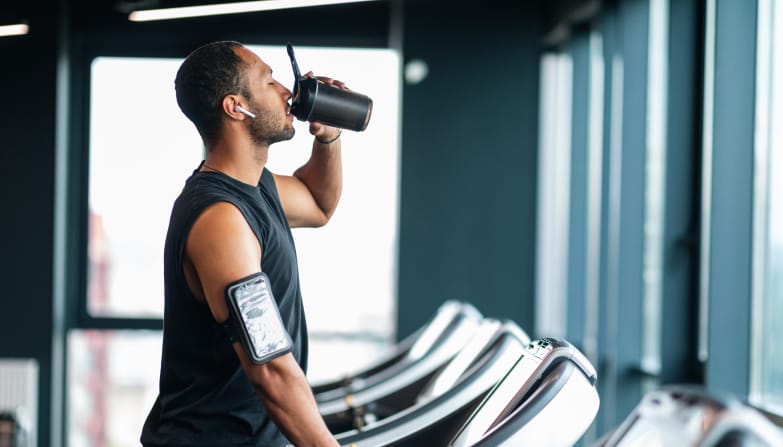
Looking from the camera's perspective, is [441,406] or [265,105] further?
[441,406]

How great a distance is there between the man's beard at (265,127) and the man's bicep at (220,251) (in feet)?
0.60

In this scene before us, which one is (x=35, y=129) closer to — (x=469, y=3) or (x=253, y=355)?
(x=469, y=3)

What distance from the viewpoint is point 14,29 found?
4207 millimetres

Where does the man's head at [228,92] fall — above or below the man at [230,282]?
above

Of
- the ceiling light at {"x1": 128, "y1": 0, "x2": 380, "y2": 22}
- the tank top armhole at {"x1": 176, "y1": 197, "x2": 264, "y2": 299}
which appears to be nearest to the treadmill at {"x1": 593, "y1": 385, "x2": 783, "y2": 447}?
the tank top armhole at {"x1": 176, "y1": 197, "x2": 264, "y2": 299}

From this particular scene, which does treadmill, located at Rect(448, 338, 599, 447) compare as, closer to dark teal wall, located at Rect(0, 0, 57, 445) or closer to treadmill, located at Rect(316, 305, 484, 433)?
treadmill, located at Rect(316, 305, 484, 433)

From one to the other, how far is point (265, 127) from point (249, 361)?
1.39 feet

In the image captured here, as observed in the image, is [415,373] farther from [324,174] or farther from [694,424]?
[694,424]

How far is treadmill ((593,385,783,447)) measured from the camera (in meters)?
0.89

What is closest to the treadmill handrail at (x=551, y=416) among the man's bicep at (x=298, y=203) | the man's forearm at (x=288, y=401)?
the man's forearm at (x=288, y=401)

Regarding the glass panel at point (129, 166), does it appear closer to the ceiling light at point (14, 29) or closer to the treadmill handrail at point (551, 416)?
the ceiling light at point (14, 29)

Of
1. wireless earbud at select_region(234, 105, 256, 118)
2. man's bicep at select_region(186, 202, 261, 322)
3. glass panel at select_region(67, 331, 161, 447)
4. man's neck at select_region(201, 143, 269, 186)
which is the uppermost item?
wireless earbud at select_region(234, 105, 256, 118)

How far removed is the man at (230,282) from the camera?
4.78 ft

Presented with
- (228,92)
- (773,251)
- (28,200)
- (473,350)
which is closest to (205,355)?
(228,92)
